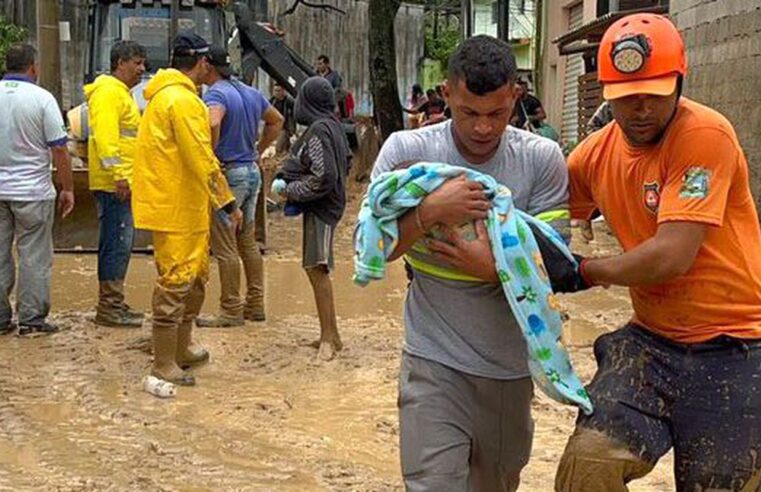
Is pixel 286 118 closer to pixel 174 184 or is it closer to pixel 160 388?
pixel 174 184

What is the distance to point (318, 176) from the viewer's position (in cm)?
699

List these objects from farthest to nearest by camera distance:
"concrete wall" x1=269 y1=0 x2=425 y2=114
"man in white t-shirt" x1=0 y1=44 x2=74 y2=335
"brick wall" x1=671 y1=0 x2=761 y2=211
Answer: "concrete wall" x1=269 y1=0 x2=425 y2=114
"brick wall" x1=671 y1=0 x2=761 y2=211
"man in white t-shirt" x1=0 y1=44 x2=74 y2=335

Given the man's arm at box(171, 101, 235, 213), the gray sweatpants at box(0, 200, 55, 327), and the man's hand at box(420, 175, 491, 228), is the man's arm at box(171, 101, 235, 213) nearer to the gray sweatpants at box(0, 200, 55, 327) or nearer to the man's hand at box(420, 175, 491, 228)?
the gray sweatpants at box(0, 200, 55, 327)

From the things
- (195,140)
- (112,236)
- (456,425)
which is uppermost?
(195,140)

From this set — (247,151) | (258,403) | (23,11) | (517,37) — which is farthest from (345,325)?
(517,37)

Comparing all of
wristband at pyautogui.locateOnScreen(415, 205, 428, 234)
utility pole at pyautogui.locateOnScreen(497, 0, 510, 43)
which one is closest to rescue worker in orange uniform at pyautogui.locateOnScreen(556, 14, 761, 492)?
wristband at pyautogui.locateOnScreen(415, 205, 428, 234)

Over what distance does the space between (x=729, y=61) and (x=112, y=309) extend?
18.6 ft

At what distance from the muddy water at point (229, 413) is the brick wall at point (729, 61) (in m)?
1.89

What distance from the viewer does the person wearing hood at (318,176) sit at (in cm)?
699

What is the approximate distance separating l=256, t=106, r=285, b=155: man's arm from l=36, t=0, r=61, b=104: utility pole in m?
9.15

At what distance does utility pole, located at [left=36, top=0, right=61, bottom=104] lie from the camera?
16.6 m

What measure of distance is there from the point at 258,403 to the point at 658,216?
3.62 m

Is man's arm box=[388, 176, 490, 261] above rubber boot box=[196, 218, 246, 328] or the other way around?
above

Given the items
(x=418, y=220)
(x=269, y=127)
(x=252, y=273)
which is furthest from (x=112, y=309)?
(x=418, y=220)
